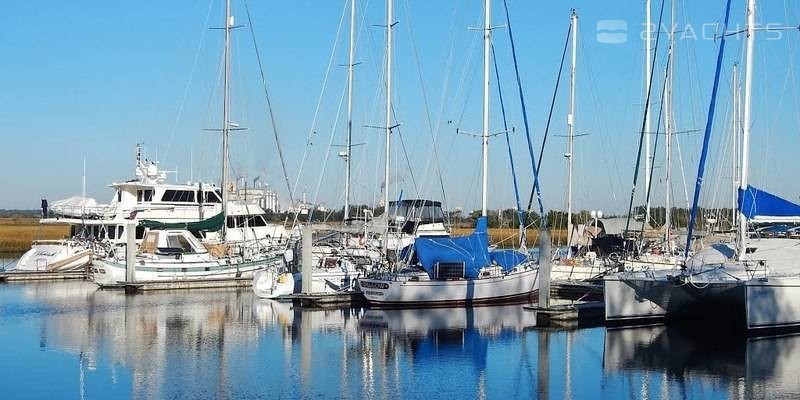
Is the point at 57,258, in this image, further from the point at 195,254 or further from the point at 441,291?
the point at 441,291

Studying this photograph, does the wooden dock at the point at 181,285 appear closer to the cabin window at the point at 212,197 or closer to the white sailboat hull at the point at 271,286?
the white sailboat hull at the point at 271,286

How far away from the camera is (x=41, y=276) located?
48.2 metres

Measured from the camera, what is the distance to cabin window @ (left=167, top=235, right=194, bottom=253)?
45.8 meters

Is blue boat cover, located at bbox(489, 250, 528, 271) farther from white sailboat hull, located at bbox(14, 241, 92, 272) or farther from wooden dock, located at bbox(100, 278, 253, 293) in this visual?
white sailboat hull, located at bbox(14, 241, 92, 272)

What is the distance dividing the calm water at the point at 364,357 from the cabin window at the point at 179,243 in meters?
10.7

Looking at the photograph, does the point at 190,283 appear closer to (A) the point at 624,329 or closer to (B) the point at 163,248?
(B) the point at 163,248

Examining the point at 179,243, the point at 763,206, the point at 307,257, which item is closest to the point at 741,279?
the point at 763,206

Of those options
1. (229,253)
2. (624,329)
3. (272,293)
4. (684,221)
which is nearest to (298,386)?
(624,329)

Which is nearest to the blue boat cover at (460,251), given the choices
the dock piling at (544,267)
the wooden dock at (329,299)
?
the wooden dock at (329,299)

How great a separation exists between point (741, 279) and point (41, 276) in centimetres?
3451

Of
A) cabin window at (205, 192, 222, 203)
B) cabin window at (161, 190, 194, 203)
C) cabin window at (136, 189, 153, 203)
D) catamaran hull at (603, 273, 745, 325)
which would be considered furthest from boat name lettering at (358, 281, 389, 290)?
cabin window at (136, 189, 153, 203)

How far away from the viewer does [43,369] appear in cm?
2362

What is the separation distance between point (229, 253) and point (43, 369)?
76.2ft

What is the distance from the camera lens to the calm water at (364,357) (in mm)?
20906
